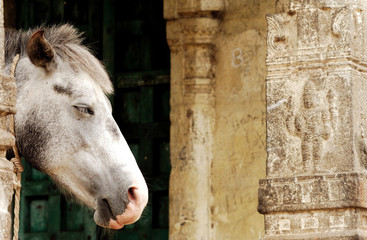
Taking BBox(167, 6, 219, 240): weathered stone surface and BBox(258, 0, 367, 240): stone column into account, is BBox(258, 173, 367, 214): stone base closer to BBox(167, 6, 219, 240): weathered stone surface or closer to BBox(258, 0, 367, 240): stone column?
BBox(258, 0, 367, 240): stone column

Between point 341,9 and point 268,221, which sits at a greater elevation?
point 341,9

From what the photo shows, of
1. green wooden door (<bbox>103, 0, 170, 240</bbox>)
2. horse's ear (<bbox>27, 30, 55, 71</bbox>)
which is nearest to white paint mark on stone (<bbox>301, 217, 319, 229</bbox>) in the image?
horse's ear (<bbox>27, 30, 55, 71</bbox>)

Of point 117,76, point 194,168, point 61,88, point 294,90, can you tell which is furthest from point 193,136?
point 61,88

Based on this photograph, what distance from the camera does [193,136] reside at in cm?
939

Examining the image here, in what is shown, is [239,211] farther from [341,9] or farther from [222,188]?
[341,9]

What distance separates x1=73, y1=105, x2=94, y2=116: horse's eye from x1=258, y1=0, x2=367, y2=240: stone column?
1330mm

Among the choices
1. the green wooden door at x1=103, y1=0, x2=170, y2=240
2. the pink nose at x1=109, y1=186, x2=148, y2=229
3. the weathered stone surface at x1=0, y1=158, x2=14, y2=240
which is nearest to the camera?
the weathered stone surface at x1=0, y1=158, x2=14, y2=240

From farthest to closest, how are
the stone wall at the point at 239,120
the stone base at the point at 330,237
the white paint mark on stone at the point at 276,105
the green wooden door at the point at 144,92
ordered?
the green wooden door at the point at 144,92
the stone wall at the point at 239,120
the white paint mark on stone at the point at 276,105
the stone base at the point at 330,237

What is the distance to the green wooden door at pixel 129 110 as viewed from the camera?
973cm

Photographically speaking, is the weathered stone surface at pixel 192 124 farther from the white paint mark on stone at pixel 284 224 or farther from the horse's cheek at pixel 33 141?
the horse's cheek at pixel 33 141

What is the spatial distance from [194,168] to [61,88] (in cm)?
282

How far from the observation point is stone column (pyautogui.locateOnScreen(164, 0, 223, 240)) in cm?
933

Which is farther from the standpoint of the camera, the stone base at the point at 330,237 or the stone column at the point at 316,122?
the stone column at the point at 316,122

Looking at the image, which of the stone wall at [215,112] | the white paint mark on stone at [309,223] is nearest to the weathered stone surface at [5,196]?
the white paint mark on stone at [309,223]
